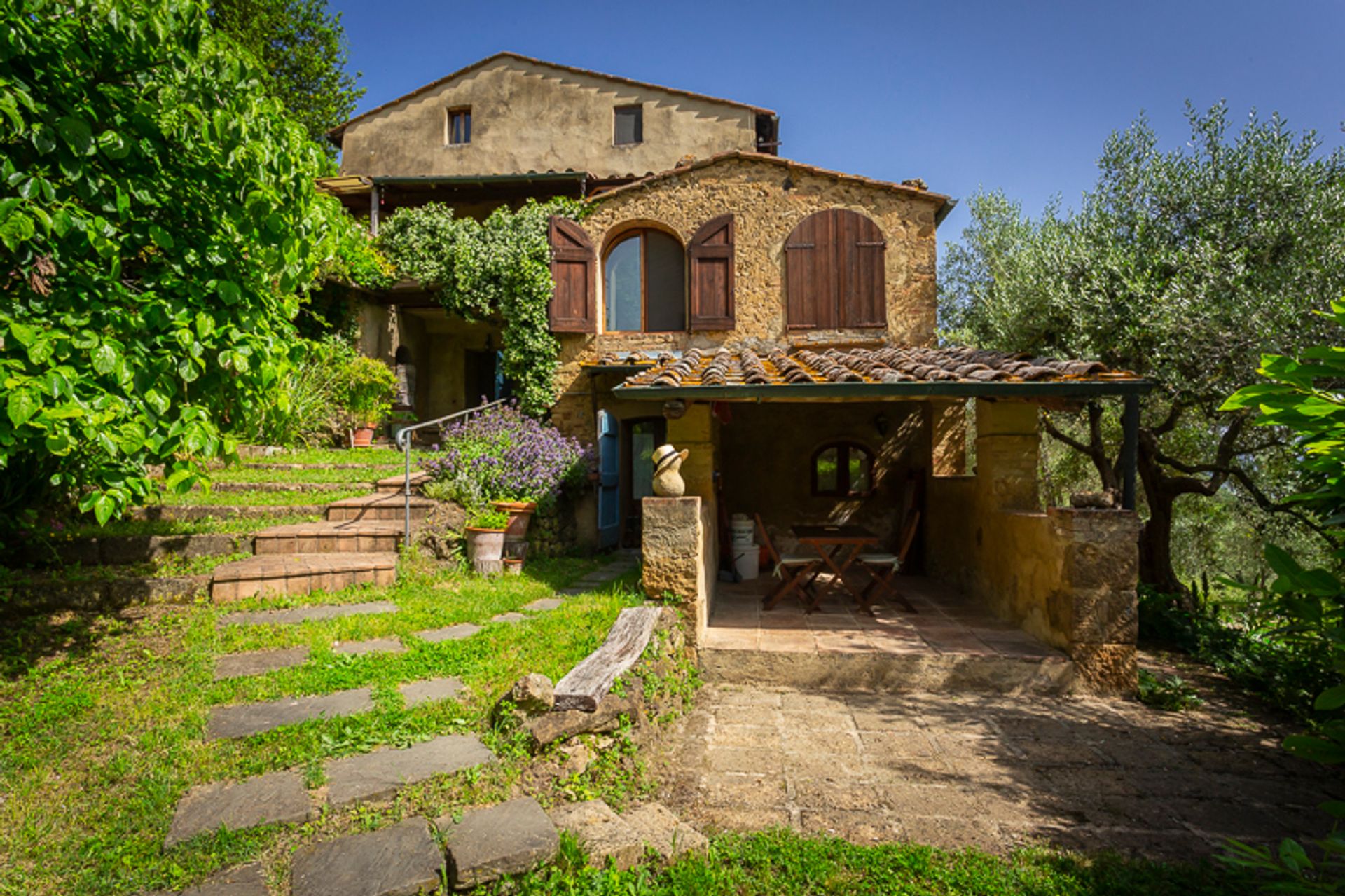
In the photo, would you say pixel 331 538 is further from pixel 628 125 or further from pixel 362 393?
pixel 628 125

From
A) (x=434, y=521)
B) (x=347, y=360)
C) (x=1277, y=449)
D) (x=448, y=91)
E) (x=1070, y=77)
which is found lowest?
(x=434, y=521)

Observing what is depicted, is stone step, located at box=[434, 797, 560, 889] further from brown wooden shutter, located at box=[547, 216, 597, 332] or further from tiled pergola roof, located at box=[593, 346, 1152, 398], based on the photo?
brown wooden shutter, located at box=[547, 216, 597, 332]

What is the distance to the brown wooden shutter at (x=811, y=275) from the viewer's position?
29.5 feet

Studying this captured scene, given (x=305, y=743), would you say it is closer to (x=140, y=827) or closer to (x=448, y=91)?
(x=140, y=827)

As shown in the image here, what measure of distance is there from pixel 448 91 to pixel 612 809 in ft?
49.5

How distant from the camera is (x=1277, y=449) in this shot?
8227 mm

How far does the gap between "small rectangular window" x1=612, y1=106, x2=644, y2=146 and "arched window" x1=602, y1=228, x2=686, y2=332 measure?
190 inches

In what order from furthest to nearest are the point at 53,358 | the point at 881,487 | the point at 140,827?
the point at 881,487 < the point at 53,358 < the point at 140,827

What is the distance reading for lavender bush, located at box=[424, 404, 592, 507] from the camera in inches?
283

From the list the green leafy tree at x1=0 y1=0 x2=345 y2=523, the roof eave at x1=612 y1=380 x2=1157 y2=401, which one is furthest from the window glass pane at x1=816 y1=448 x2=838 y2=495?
the green leafy tree at x1=0 y1=0 x2=345 y2=523

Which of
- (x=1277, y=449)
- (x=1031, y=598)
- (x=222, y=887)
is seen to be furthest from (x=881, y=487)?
(x=222, y=887)

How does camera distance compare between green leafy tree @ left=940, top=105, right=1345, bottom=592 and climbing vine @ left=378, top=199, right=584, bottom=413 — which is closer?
green leafy tree @ left=940, top=105, right=1345, bottom=592

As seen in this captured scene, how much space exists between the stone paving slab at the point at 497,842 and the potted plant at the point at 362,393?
848 centimetres

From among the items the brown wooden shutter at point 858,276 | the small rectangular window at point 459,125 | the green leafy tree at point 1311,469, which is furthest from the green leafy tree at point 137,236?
the small rectangular window at point 459,125
